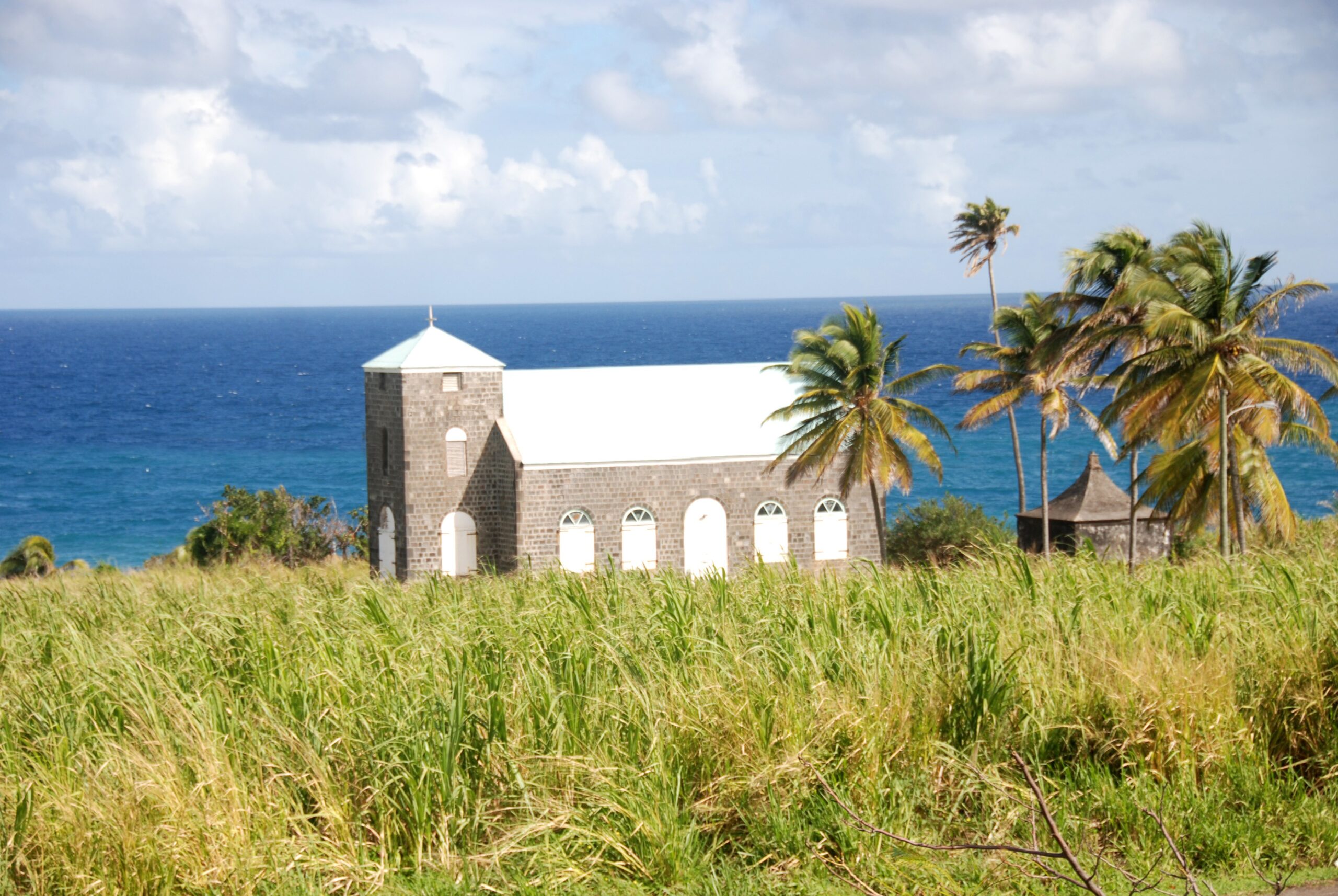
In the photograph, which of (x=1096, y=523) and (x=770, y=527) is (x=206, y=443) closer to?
(x=770, y=527)

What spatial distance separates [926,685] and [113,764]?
5.60m

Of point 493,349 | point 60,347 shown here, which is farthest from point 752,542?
point 60,347

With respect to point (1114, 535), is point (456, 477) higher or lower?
higher

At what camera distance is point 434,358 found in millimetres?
31766

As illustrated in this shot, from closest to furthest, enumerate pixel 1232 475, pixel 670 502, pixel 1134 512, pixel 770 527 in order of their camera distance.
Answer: pixel 1232 475 < pixel 1134 512 < pixel 670 502 < pixel 770 527

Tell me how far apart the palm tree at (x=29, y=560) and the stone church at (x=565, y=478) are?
15.1m

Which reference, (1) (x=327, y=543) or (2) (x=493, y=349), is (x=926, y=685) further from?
(2) (x=493, y=349)

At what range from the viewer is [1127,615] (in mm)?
10641

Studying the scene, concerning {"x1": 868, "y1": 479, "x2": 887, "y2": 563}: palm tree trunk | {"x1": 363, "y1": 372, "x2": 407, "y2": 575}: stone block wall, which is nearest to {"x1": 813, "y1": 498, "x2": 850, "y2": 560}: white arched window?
{"x1": 868, "y1": 479, "x2": 887, "y2": 563}: palm tree trunk

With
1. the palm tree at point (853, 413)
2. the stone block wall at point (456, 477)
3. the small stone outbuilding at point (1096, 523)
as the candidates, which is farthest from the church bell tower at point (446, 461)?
the small stone outbuilding at point (1096, 523)

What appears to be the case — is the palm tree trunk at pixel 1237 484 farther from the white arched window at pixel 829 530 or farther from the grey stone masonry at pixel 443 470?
the grey stone masonry at pixel 443 470

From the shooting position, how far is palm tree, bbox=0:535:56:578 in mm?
41250

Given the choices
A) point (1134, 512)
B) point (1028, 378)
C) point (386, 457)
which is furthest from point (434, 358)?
point (1134, 512)

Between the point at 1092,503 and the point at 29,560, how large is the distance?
3330cm
